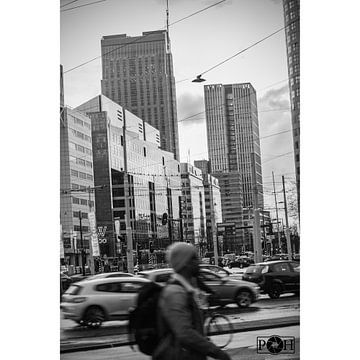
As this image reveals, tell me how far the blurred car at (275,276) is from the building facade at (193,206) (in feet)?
1.09

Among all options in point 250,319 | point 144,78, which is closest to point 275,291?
point 250,319

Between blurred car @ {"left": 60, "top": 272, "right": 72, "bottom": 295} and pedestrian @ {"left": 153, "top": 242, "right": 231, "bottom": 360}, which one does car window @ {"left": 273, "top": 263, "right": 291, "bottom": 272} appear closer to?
pedestrian @ {"left": 153, "top": 242, "right": 231, "bottom": 360}

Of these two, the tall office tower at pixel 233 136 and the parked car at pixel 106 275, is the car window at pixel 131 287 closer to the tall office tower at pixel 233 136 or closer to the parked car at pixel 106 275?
the parked car at pixel 106 275

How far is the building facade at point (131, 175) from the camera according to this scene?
11.9 feet

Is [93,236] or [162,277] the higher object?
[93,236]

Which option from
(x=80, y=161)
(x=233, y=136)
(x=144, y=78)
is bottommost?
(x=80, y=161)

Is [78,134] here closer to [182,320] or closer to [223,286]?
[223,286]

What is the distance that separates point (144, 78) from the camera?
3893 mm

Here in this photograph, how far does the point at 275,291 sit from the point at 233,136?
94 cm
